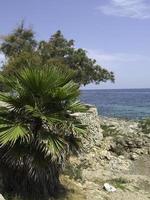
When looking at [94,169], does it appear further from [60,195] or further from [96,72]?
[96,72]

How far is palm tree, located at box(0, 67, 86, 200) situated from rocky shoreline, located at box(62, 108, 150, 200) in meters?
1.39

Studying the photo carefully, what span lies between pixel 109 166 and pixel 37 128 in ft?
27.5

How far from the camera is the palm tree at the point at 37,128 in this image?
11164 millimetres

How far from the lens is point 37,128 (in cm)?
1156

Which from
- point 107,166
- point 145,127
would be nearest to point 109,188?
point 107,166

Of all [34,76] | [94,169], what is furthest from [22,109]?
[94,169]

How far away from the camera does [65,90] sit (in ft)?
38.5

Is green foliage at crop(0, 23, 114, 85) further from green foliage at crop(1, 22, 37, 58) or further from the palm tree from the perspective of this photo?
the palm tree

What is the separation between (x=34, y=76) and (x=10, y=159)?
6.88ft

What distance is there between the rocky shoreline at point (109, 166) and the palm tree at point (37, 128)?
4.56 ft

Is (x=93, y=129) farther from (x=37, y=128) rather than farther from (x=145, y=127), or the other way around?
(x=37, y=128)

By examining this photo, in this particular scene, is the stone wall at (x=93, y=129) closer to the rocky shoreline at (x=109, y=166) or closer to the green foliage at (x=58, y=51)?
the rocky shoreline at (x=109, y=166)

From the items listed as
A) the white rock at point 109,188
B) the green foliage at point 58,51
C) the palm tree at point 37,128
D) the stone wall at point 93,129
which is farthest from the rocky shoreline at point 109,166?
the green foliage at point 58,51

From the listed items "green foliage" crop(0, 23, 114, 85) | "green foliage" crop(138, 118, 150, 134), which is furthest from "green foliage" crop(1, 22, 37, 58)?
"green foliage" crop(138, 118, 150, 134)
